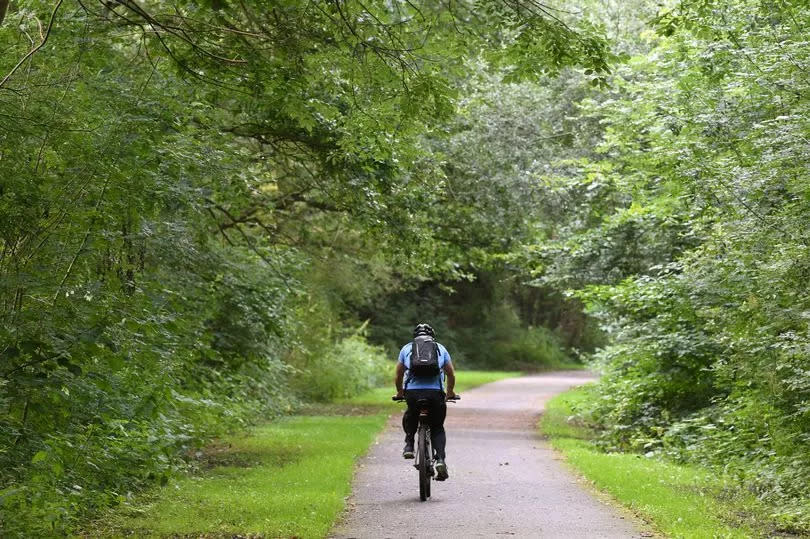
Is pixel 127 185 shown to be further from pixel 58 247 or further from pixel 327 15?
pixel 327 15

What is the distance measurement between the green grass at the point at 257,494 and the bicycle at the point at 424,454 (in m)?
0.92

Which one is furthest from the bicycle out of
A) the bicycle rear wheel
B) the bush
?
the bush

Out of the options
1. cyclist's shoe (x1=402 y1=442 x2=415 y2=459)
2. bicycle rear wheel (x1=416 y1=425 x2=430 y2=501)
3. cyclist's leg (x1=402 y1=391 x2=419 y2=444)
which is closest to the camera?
bicycle rear wheel (x1=416 y1=425 x2=430 y2=501)

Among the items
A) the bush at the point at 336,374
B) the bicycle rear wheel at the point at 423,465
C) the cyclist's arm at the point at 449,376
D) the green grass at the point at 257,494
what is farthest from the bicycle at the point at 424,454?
the bush at the point at 336,374

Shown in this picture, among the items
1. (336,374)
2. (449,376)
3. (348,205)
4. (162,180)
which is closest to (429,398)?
(449,376)

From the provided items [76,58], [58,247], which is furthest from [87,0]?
[58,247]

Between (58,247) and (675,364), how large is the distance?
1312 centimetres

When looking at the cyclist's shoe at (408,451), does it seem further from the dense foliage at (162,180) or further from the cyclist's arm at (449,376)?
the dense foliage at (162,180)

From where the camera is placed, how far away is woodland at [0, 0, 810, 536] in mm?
7527

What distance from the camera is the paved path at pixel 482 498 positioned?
9.50m

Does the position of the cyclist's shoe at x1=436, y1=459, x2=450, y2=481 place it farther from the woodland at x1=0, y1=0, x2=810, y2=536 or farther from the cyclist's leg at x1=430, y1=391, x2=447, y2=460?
the woodland at x1=0, y1=0, x2=810, y2=536

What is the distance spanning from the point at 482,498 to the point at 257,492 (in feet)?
8.60

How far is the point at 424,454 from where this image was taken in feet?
37.0

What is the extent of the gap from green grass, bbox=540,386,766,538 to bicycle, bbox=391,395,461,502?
2200mm
